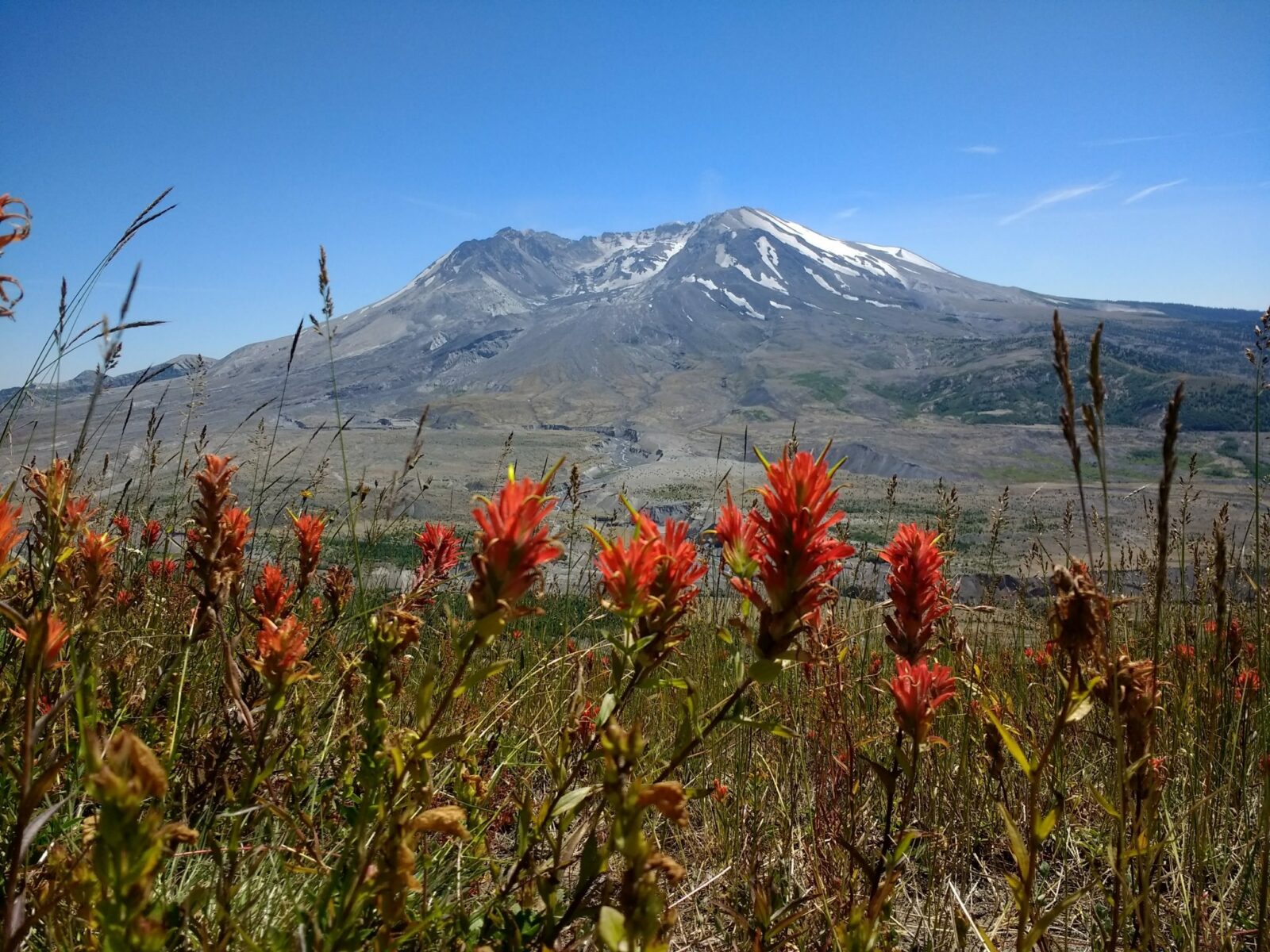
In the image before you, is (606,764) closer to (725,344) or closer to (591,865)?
(591,865)

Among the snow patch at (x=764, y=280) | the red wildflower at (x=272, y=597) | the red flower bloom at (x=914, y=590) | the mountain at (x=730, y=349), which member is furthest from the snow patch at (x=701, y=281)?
the red flower bloom at (x=914, y=590)

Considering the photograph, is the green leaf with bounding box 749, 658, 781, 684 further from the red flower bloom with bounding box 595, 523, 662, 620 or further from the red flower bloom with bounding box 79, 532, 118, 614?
the red flower bloom with bounding box 79, 532, 118, 614

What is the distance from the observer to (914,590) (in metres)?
1.45

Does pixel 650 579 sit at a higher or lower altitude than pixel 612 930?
higher

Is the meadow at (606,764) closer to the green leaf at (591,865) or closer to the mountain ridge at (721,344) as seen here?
the green leaf at (591,865)

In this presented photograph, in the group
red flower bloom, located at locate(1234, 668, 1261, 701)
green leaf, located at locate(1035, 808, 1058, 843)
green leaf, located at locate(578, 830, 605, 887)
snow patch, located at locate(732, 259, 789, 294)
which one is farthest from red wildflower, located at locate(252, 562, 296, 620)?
snow patch, located at locate(732, 259, 789, 294)

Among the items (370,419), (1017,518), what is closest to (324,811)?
(1017,518)

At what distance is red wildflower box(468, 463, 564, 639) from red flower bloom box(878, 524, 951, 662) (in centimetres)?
81

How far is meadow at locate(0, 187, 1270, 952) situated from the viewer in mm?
896

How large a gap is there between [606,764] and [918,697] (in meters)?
0.71

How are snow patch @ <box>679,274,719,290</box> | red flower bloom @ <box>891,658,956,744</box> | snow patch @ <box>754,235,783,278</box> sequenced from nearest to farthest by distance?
red flower bloom @ <box>891,658,956,744</box> < snow patch @ <box>679,274,719,290</box> < snow patch @ <box>754,235,783,278</box>

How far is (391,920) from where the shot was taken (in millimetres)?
868

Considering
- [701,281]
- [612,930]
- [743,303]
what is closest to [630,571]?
[612,930]

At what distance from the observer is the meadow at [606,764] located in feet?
2.94
